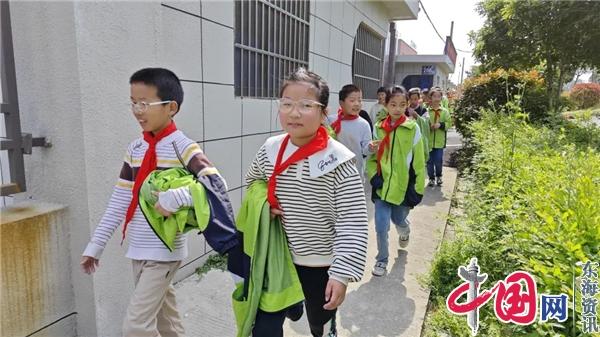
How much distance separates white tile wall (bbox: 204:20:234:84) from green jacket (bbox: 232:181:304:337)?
171cm

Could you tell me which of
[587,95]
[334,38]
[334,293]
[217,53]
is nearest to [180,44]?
[217,53]

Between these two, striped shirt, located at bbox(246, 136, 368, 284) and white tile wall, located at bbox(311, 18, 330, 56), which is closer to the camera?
striped shirt, located at bbox(246, 136, 368, 284)

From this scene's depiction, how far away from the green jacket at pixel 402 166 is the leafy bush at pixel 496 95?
611cm

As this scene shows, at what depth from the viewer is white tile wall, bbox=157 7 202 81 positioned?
2742 mm

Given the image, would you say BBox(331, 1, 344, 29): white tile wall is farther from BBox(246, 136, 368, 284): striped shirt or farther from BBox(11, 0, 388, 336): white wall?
BBox(246, 136, 368, 284): striped shirt

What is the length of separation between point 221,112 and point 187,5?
2.92 ft

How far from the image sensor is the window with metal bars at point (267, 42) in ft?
12.6

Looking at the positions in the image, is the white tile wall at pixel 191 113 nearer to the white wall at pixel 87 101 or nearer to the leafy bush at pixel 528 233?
the white wall at pixel 87 101

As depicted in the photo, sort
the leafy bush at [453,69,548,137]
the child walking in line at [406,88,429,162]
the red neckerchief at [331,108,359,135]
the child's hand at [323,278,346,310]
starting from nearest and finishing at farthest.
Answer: the child's hand at [323,278,346,310] < the red neckerchief at [331,108,359,135] < the child walking in line at [406,88,429,162] < the leafy bush at [453,69,548,137]

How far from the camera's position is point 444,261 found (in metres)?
3.34

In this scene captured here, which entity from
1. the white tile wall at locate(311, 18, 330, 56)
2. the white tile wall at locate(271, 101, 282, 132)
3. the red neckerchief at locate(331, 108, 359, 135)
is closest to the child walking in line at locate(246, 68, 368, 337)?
the red neckerchief at locate(331, 108, 359, 135)

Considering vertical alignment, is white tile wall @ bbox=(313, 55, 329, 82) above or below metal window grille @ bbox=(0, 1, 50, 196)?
above

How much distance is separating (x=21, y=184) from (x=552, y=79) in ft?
38.4

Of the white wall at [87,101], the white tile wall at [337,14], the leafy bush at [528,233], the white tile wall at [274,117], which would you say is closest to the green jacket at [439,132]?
the white tile wall at [337,14]
